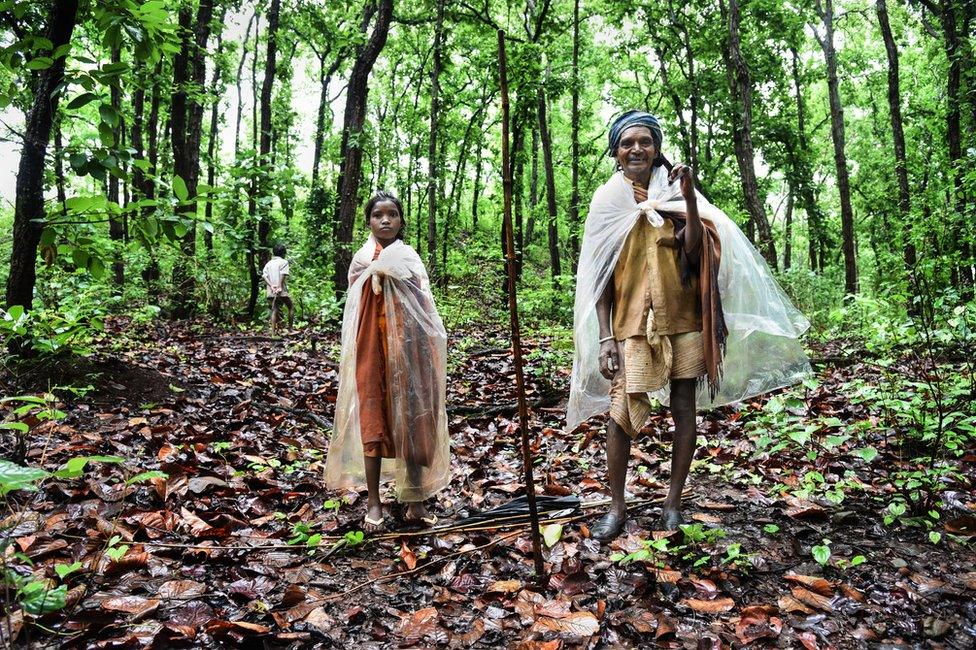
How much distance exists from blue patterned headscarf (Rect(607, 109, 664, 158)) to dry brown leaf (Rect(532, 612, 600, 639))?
7.53ft

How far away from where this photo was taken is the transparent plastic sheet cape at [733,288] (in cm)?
325

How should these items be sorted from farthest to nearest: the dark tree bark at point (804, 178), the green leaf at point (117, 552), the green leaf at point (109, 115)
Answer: the dark tree bark at point (804, 178), the green leaf at point (117, 552), the green leaf at point (109, 115)

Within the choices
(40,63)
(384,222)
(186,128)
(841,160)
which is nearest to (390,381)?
(384,222)

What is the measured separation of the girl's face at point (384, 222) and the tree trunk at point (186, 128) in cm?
729

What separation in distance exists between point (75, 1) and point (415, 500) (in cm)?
377

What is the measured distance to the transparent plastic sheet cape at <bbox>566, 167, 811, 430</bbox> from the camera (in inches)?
128

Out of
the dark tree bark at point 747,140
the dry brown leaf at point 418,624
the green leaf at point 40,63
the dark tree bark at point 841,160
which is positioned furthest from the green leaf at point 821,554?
the dark tree bark at point 841,160

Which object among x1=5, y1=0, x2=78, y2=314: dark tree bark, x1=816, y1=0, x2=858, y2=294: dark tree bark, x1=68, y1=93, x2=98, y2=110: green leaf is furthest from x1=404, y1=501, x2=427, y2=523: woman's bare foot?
x1=816, y1=0, x2=858, y2=294: dark tree bark

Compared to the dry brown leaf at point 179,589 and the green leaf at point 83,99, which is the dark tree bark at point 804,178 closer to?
the green leaf at point 83,99

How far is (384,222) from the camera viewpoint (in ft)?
12.6

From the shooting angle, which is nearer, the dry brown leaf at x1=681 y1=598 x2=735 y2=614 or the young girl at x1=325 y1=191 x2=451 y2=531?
Result: the dry brown leaf at x1=681 y1=598 x2=735 y2=614

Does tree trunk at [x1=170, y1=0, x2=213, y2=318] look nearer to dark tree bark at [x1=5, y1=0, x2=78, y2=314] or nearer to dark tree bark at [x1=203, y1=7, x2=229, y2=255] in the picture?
dark tree bark at [x1=203, y1=7, x2=229, y2=255]

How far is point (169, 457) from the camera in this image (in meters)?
4.17

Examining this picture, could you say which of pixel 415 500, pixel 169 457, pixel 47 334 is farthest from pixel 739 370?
pixel 47 334
